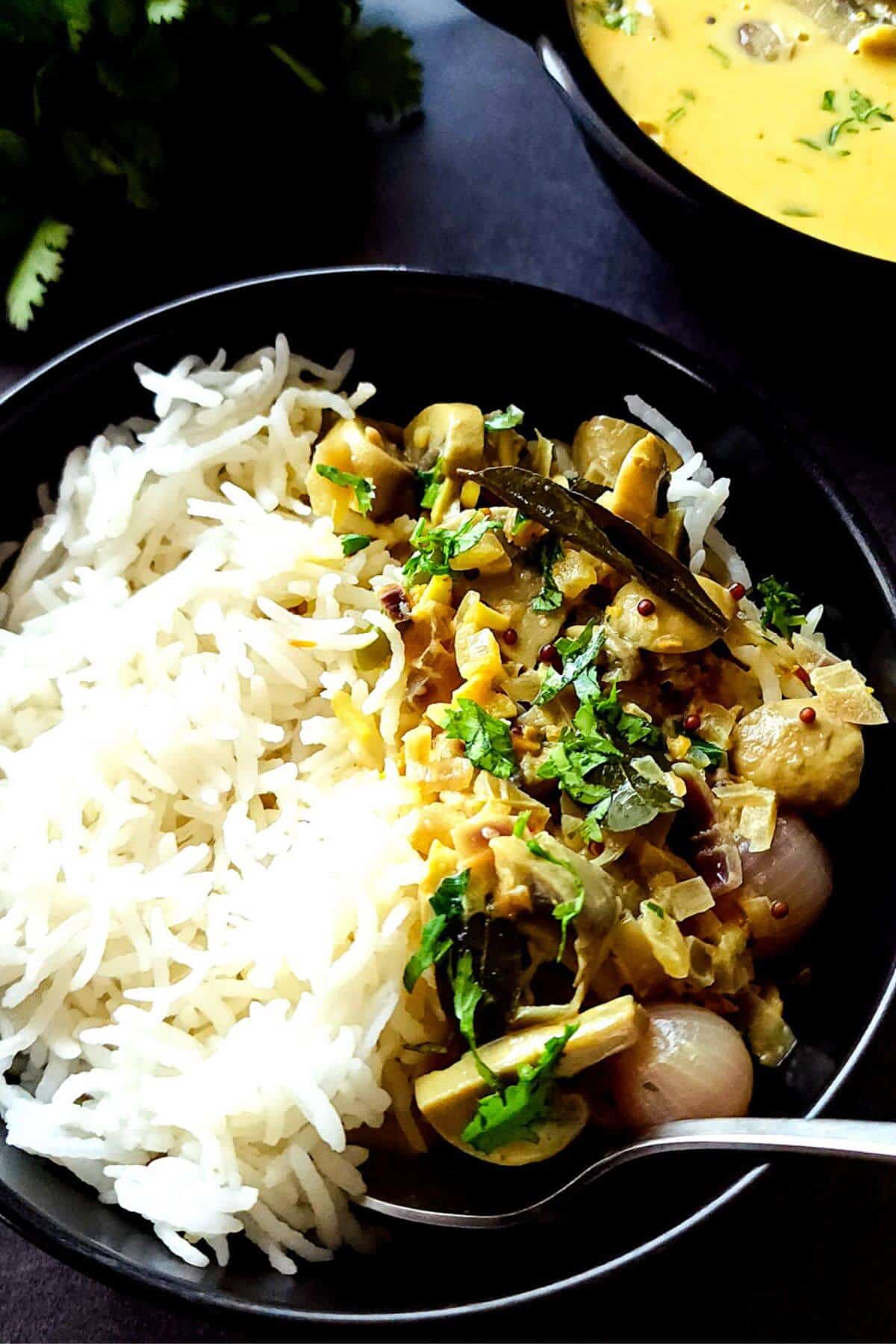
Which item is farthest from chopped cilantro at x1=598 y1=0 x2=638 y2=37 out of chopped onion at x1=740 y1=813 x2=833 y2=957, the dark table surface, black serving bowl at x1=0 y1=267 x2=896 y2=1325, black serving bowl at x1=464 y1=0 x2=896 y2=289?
chopped onion at x1=740 y1=813 x2=833 y2=957

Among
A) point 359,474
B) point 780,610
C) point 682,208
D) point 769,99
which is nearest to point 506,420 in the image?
point 359,474

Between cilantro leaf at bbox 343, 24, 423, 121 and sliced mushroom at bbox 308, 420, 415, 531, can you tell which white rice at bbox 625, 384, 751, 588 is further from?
cilantro leaf at bbox 343, 24, 423, 121

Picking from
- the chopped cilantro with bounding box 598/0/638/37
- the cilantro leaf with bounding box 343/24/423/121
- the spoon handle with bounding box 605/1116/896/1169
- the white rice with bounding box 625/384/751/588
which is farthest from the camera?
the cilantro leaf with bounding box 343/24/423/121

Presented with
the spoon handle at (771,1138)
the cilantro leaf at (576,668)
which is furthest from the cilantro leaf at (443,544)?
the spoon handle at (771,1138)

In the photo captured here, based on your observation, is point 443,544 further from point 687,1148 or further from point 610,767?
point 687,1148

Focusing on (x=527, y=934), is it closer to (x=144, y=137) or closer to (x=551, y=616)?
(x=551, y=616)

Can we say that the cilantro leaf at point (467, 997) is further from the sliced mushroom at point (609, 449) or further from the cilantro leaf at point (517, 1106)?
the sliced mushroom at point (609, 449)

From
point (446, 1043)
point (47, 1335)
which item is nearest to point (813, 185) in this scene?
point (446, 1043)
